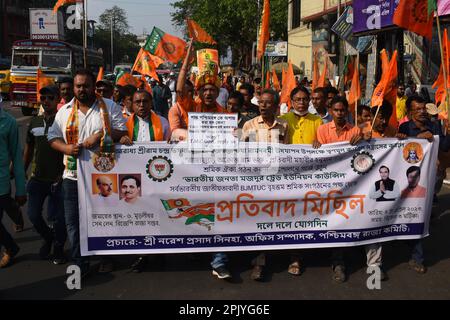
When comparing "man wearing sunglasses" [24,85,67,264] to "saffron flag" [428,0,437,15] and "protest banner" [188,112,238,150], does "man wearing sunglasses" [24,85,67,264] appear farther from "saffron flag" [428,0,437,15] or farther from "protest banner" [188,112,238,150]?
"saffron flag" [428,0,437,15]

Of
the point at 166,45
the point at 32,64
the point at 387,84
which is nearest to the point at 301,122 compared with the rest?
the point at 387,84

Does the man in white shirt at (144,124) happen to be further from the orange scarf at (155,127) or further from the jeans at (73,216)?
the jeans at (73,216)

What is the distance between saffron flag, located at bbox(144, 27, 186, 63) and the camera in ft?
27.5

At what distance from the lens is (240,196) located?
4332 millimetres

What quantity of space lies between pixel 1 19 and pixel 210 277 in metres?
55.1

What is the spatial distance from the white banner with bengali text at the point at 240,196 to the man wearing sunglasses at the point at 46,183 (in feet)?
2.08

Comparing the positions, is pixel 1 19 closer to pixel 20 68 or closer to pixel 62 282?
pixel 20 68

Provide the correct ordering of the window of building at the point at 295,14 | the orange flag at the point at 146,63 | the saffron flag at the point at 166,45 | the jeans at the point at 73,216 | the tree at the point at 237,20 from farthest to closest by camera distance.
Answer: the tree at the point at 237,20, the window of building at the point at 295,14, the orange flag at the point at 146,63, the saffron flag at the point at 166,45, the jeans at the point at 73,216

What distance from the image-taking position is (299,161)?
4363 mm

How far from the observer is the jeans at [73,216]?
423 cm

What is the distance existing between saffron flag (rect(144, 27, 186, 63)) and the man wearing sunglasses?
148 inches

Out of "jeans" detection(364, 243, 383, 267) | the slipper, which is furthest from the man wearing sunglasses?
"jeans" detection(364, 243, 383, 267)

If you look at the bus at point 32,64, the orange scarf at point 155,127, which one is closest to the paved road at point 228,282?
the orange scarf at point 155,127

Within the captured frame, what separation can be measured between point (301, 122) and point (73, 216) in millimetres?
2392
